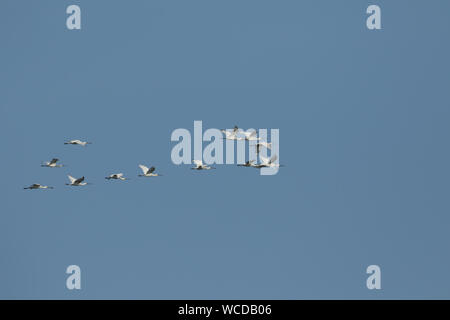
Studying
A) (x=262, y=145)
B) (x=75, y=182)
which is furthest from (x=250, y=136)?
(x=75, y=182)

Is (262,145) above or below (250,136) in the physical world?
below

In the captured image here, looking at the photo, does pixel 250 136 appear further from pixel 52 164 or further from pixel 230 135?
pixel 52 164

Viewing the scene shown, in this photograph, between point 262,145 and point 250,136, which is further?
point 262,145

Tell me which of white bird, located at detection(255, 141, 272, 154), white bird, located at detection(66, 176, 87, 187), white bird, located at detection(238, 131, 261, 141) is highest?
white bird, located at detection(238, 131, 261, 141)

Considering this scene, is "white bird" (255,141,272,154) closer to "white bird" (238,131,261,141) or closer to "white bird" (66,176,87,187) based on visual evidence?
"white bird" (238,131,261,141)

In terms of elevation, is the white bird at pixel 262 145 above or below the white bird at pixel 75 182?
above

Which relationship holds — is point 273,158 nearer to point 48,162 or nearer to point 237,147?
point 237,147

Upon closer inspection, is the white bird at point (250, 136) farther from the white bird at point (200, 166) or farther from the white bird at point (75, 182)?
the white bird at point (75, 182)

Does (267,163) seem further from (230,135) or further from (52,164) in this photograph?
(52,164)

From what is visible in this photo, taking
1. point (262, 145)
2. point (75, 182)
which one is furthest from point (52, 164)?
point (262, 145)

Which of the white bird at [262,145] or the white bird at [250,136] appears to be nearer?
the white bird at [250,136]
